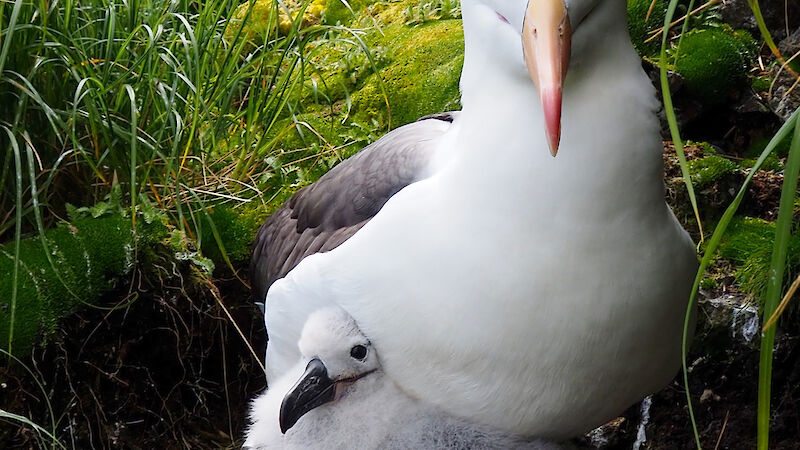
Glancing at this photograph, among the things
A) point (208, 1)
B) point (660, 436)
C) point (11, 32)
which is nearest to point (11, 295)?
point (11, 32)

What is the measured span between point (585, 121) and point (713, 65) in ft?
6.70

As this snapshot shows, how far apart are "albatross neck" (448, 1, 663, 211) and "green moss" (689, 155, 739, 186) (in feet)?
4.47

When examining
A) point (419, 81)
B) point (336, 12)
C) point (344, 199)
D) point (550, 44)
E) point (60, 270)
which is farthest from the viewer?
point (336, 12)

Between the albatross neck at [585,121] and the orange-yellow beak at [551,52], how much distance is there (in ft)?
0.33

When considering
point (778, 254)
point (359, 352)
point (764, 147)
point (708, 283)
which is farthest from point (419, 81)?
point (778, 254)

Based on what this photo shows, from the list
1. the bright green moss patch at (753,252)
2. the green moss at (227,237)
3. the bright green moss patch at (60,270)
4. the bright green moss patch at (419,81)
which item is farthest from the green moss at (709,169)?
the bright green moss patch at (60,270)

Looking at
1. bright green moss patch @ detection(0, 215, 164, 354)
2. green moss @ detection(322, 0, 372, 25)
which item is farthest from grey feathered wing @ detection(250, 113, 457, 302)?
green moss @ detection(322, 0, 372, 25)

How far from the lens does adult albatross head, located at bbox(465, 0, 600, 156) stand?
5.94 ft

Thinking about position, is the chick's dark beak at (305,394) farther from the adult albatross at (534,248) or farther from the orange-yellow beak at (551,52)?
the orange-yellow beak at (551,52)

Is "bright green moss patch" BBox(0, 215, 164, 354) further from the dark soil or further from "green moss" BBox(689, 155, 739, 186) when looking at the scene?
"green moss" BBox(689, 155, 739, 186)

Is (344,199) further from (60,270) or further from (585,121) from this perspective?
(60,270)

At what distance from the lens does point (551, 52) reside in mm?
1829

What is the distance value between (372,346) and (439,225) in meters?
0.33

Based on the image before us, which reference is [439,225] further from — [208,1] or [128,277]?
[208,1]
